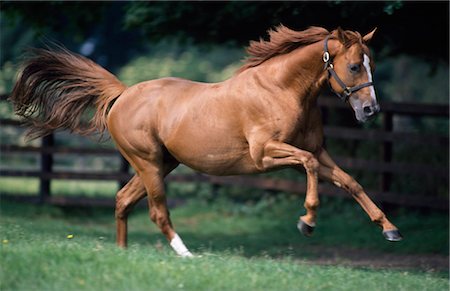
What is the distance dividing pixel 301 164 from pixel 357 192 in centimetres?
61

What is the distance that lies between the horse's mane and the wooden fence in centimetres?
470

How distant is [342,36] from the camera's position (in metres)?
7.82

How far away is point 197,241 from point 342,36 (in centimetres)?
503

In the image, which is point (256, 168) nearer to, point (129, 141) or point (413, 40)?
point (129, 141)

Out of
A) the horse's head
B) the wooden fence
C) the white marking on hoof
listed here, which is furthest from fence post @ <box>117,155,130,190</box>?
the horse's head

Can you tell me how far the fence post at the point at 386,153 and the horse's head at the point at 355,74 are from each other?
5.56 meters

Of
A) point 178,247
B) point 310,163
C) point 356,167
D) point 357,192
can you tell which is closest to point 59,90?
point 178,247

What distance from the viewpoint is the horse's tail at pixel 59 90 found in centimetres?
963

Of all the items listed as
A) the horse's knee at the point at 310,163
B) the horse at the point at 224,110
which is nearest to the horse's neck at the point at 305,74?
the horse at the point at 224,110

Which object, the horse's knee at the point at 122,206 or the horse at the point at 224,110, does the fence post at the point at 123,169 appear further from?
the horse's knee at the point at 122,206

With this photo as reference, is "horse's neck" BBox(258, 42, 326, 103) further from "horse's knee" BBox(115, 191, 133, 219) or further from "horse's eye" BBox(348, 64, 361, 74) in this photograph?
"horse's knee" BBox(115, 191, 133, 219)

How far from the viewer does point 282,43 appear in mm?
8398

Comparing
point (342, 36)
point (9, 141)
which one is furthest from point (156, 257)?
point (9, 141)

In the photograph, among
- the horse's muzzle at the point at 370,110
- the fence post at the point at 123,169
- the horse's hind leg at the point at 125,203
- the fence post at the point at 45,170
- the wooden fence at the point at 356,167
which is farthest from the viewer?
the fence post at the point at 45,170
